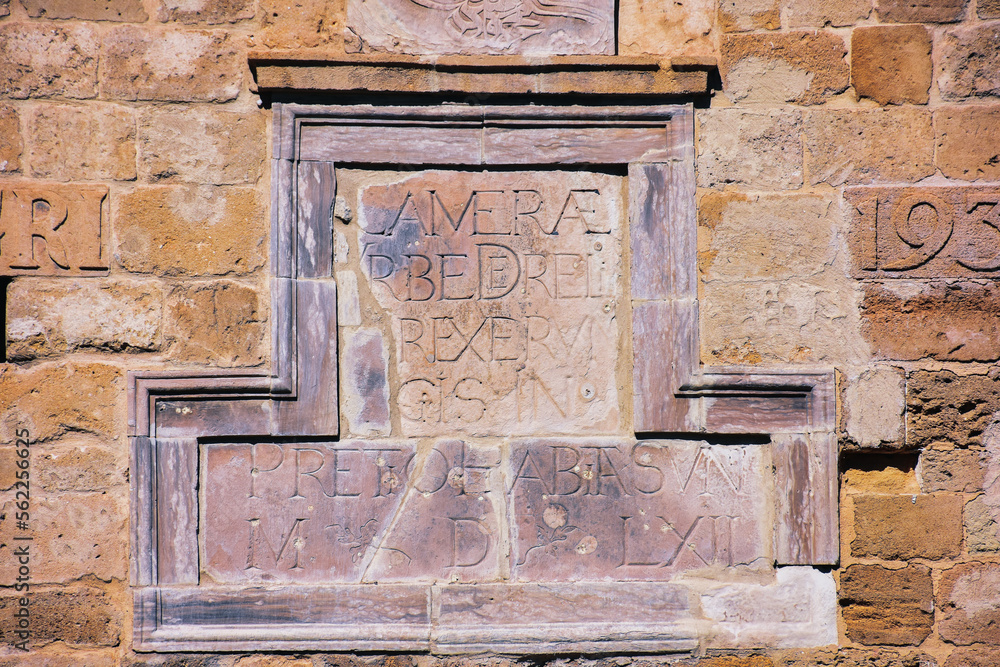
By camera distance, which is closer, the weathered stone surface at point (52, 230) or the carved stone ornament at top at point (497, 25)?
the weathered stone surface at point (52, 230)

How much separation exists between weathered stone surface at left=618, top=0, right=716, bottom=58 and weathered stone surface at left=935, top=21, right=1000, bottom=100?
34.6 inches

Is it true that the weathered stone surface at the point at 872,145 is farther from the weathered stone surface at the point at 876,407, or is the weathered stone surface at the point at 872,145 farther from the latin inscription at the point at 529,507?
the latin inscription at the point at 529,507

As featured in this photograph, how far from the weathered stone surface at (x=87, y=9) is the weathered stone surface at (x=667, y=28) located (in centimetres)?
186

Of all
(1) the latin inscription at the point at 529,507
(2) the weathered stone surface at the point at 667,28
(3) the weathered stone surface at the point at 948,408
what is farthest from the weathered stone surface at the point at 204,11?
(3) the weathered stone surface at the point at 948,408

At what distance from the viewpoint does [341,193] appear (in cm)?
271

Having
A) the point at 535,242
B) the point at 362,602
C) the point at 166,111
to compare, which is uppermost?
the point at 166,111

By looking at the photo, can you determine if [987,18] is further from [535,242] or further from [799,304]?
[535,242]

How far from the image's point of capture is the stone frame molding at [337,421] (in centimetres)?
259

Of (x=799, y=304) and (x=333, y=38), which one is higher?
(x=333, y=38)

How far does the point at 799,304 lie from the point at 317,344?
183 centimetres

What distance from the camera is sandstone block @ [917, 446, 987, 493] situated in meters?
2.62

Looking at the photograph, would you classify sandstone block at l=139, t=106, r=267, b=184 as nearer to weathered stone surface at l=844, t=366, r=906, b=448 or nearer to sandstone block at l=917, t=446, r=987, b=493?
weathered stone surface at l=844, t=366, r=906, b=448

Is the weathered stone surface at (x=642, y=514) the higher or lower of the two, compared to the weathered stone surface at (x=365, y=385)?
lower

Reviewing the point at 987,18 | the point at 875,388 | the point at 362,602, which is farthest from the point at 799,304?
the point at 362,602
